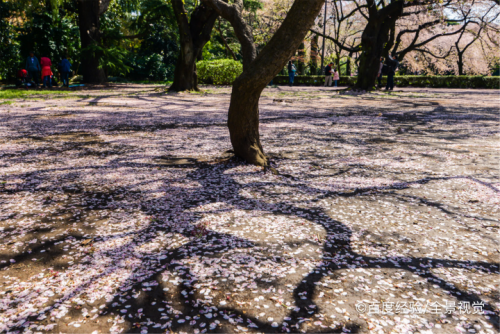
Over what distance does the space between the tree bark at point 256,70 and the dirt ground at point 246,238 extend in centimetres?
47

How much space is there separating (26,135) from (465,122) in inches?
476

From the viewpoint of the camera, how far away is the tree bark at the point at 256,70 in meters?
5.05

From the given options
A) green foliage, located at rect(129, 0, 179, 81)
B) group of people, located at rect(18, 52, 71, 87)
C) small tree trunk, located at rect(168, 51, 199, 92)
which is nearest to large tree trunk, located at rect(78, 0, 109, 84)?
group of people, located at rect(18, 52, 71, 87)

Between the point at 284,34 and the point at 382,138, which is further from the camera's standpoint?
the point at 382,138

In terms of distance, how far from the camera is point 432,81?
3356cm

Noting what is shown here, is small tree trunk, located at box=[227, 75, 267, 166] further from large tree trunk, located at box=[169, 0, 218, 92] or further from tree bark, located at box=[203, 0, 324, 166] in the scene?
large tree trunk, located at box=[169, 0, 218, 92]

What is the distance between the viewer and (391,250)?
3.32 m

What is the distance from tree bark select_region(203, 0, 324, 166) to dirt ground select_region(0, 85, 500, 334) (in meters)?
0.47

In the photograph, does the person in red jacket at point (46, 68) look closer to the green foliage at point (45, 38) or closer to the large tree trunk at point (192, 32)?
the green foliage at point (45, 38)

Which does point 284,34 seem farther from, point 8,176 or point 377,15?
point 377,15

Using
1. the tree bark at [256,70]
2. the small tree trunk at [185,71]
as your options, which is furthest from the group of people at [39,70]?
the tree bark at [256,70]

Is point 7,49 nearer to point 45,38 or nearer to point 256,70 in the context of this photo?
point 45,38

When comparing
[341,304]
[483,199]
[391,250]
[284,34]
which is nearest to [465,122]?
[483,199]

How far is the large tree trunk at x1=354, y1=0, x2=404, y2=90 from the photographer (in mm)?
19281
